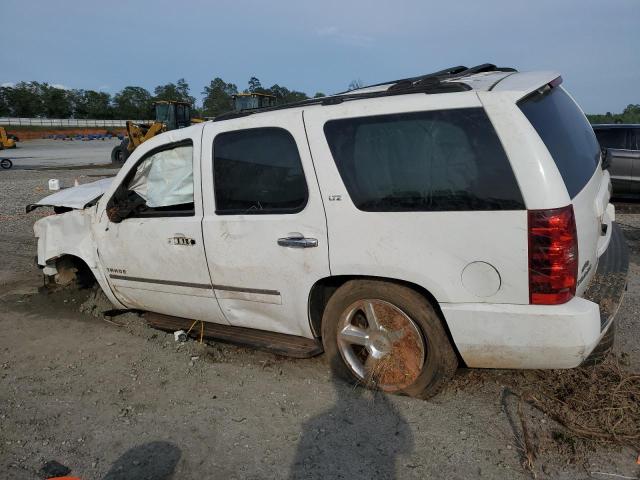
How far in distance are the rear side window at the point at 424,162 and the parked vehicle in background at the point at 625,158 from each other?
27.0 feet

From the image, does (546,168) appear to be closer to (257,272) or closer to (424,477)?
(424,477)

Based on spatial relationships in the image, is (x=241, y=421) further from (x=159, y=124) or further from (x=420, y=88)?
(x=159, y=124)

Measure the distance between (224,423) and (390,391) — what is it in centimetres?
106

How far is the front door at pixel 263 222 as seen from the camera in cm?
321

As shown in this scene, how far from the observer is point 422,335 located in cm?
300

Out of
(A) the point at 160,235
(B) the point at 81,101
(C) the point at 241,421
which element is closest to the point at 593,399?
(C) the point at 241,421

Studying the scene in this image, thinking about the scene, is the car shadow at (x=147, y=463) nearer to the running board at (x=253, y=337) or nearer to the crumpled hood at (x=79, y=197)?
the running board at (x=253, y=337)

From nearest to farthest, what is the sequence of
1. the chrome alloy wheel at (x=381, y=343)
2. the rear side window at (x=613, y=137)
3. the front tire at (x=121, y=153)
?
1. the chrome alloy wheel at (x=381, y=343)
2. the rear side window at (x=613, y=137)
3. the front tire at (x=121, y=153)

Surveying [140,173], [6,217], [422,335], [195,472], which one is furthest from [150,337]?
[6,217]

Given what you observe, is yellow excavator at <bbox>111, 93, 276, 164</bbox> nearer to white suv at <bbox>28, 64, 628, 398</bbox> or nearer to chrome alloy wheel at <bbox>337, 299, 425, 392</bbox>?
white suv at <bbox>28, 64, 628, 398</bbox>

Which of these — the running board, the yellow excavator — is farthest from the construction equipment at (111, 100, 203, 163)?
the running board

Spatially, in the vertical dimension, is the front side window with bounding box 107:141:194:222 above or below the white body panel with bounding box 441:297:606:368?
above

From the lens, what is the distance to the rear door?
270 centimetres

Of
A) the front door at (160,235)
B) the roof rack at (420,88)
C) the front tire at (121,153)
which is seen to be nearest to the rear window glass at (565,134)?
the roof rack at (420,88)
